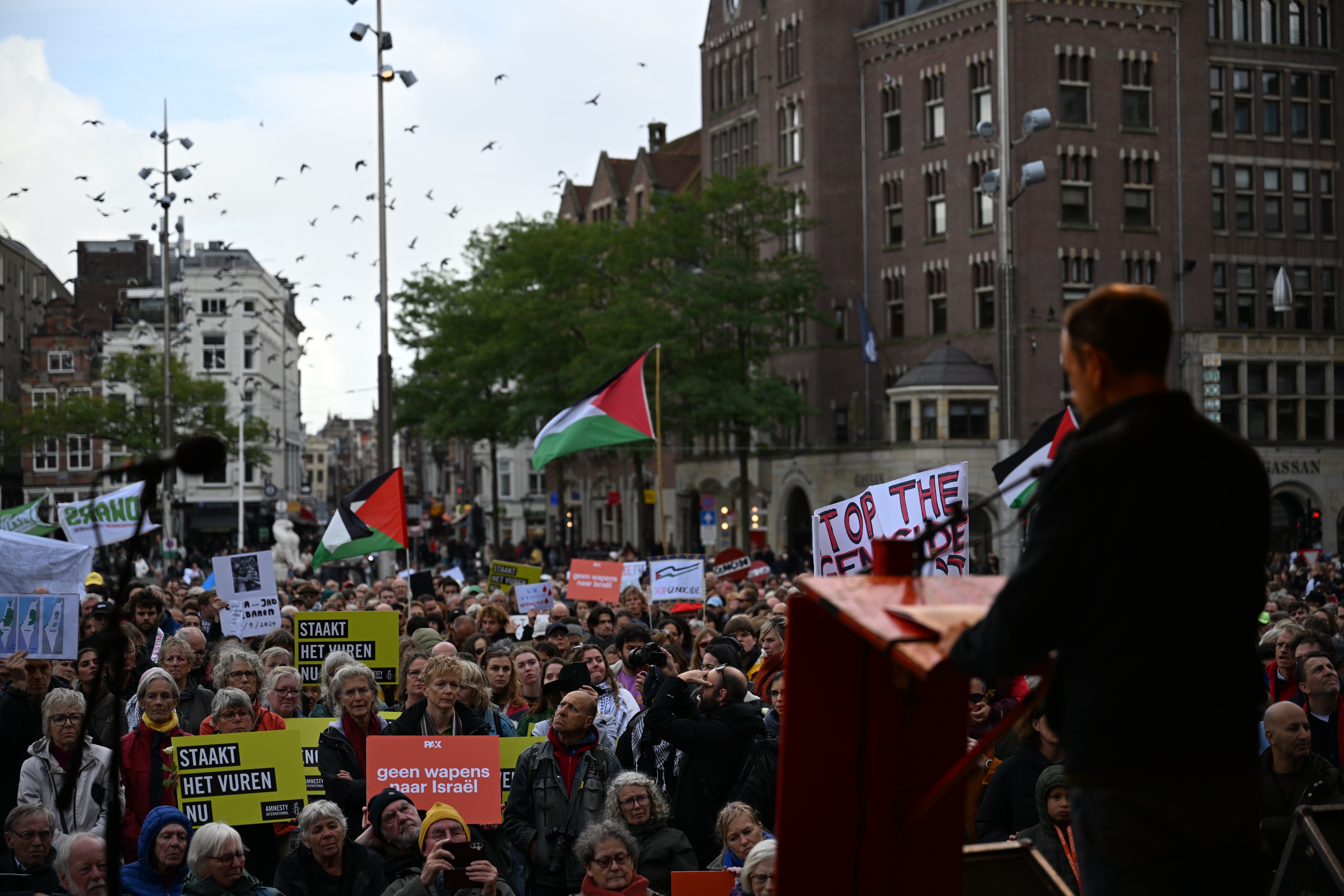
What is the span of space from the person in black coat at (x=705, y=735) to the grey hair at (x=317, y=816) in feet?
5.68

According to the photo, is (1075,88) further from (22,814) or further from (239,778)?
(22,814)

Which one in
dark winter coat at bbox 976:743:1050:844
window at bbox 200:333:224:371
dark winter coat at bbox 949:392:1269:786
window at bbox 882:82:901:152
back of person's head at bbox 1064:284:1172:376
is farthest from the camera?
window at bbox 200:333:224:371

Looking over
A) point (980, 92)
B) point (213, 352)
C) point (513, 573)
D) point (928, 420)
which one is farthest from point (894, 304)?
point (213, 352)

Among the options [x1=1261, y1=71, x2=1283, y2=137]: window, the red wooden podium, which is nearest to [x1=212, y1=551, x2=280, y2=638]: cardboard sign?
the red wooden podium

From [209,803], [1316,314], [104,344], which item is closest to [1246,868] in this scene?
[209,803]

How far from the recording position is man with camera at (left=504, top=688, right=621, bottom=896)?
307 inches

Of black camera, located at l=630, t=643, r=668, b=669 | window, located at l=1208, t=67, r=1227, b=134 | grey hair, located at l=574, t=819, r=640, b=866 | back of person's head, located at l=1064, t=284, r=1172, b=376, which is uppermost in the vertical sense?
window, located at l=1208, t=67, r=1227, b=134

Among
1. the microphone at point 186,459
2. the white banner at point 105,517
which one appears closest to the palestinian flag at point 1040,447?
the microphone at point 186,459

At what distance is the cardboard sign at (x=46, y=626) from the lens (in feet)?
34.6

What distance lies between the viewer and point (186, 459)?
365 centimetres

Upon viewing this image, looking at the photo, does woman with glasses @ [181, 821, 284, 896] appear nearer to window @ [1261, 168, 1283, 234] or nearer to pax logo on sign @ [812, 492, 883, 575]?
pax logo on sign @ [812, 492, 883, 575]

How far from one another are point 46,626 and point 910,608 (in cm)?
909

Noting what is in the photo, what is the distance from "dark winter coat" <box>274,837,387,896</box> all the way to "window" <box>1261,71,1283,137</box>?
2068 inches

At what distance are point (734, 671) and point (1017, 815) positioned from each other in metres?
1.82
